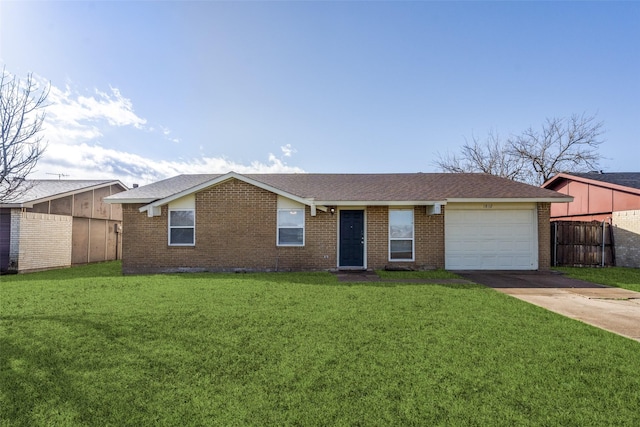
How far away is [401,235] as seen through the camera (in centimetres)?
1216

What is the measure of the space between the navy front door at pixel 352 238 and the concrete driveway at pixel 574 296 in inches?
147

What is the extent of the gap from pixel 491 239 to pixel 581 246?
534cm

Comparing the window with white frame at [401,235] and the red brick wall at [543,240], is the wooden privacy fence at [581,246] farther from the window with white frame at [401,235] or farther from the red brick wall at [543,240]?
the window with white frame at [401,235]

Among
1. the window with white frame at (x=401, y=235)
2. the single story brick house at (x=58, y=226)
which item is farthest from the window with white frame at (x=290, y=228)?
the single story brick house at (x=58, y=226)

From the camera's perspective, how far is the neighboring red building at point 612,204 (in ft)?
44.2

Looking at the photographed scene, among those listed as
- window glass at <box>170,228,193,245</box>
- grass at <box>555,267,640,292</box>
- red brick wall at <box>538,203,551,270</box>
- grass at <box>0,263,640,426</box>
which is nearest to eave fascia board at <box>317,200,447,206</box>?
red brick wall at <box>538,203,551,270</box>

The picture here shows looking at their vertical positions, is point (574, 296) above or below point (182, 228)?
below

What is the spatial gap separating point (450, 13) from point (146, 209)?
13735 millimetres

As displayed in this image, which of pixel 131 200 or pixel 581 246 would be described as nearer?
pixel 131 200

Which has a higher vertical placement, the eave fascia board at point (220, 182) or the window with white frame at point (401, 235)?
the eave fascia board at point (220, 182)

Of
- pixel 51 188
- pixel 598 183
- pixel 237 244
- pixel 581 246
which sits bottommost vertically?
pixel 581 246

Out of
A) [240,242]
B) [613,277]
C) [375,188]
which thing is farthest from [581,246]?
[240,242]

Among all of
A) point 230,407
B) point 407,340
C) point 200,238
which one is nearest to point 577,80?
point 407,340

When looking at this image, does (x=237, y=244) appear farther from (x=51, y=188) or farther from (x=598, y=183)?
(x=598, y=183)
